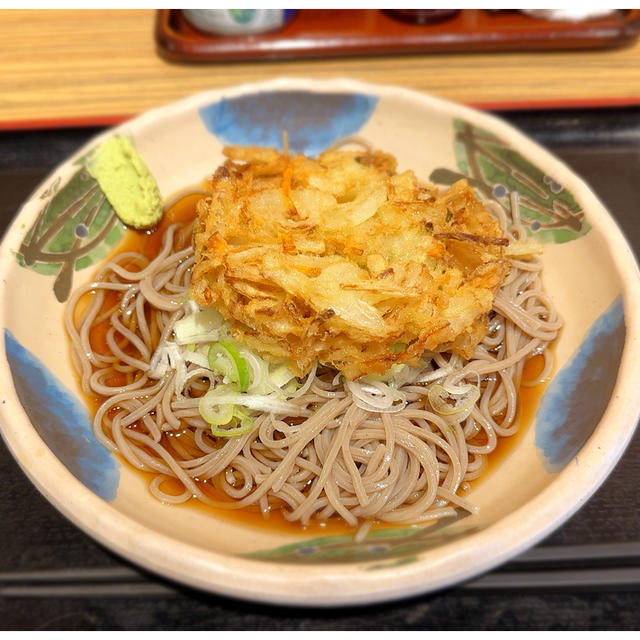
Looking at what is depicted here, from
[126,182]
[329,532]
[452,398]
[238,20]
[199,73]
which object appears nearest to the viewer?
[329,532]

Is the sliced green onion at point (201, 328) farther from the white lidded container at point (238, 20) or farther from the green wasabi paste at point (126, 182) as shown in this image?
the white lidded container at point (238, 20)

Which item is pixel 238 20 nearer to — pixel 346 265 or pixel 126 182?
pixel 126 182

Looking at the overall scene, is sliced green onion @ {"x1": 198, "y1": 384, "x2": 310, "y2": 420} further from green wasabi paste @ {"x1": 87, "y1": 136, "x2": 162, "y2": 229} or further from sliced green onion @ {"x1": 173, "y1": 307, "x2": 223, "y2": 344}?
green wasabi paste @ {"x1": 87, "y1": 136, "x2": 162, "y2": 229}

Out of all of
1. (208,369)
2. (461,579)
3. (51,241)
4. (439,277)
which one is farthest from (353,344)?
(51,241)

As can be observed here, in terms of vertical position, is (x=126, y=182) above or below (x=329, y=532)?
above

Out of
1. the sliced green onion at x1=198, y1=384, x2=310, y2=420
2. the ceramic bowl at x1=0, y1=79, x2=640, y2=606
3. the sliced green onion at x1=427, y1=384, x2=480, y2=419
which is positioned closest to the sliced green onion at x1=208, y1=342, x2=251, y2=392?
the sliced green onion at x1=198, y1=384, x2=310, y2=420

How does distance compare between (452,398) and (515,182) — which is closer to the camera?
(452,398)

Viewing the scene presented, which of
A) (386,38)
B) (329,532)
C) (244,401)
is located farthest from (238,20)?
(329,532)
